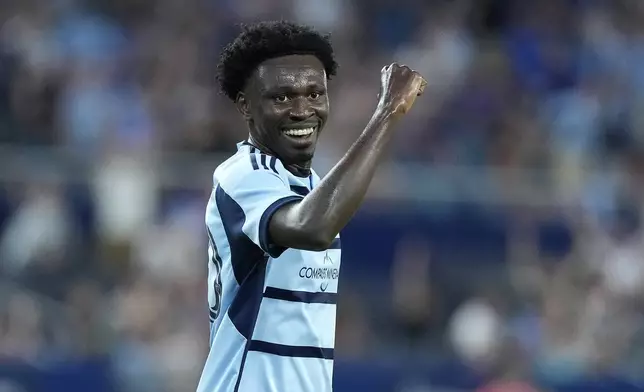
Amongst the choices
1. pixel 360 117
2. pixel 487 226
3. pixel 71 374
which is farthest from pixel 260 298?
pixel 360 117

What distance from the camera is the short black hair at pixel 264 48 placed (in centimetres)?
454

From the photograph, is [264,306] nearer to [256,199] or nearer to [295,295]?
[295,295]

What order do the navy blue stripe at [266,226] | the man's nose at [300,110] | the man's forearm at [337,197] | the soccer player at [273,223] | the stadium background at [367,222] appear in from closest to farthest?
the man's forearm at [337,197] < the navy blue stripe at [266,226] < the soccer player at [273,223] < the man's nose at [300,110] < the stadium background at [367,222]

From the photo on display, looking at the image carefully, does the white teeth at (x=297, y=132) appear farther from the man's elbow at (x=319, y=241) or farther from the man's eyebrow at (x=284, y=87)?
the man's elbow at (x=319, y=241)

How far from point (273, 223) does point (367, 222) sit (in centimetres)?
665

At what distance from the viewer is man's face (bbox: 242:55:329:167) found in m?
4.47

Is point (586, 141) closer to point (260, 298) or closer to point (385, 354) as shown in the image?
point (385, 354)

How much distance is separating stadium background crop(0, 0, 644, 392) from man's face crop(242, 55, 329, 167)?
17.7ft

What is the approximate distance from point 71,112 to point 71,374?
284 centimetres

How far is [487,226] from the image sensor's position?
1073cm

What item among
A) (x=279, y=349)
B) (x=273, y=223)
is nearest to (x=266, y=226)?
(x=273, y=223)

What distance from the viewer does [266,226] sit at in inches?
161

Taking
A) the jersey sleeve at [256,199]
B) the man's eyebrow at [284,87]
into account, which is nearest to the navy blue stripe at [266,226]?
the jersey sleeve at [256,199]

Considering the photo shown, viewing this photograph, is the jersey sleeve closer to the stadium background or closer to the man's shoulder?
the man's shoulder
